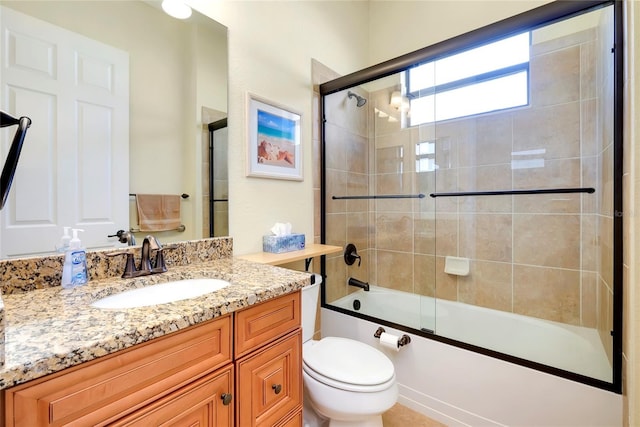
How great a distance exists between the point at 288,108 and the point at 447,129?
48.8 inches

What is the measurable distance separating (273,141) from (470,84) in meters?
1.54

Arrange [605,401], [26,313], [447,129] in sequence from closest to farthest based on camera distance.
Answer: [26,313]
[605,401]
[447,129]

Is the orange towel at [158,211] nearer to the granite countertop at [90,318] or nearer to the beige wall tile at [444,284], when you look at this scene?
the granite countertop at [90,318]

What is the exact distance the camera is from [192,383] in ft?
2.28

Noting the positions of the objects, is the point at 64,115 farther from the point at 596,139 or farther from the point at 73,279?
the point at 596,139

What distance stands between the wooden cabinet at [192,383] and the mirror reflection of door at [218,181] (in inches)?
24.2

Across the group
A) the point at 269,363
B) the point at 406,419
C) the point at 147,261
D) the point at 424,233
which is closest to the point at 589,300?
the point at 424,233

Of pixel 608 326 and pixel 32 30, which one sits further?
pixel 608 326

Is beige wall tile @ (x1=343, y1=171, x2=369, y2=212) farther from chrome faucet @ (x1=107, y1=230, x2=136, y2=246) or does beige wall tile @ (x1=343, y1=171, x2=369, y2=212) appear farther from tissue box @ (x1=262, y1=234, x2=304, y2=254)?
chrome faucet @ (x1=107, y1=230, x2=136, y2=246)

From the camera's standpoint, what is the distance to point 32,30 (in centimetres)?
88

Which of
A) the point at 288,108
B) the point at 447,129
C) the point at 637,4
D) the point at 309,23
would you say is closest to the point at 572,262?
the point at 447,129

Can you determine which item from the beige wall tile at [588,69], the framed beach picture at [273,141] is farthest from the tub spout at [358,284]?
the beige wall tile at [588,69]

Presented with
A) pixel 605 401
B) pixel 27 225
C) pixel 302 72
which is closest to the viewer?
pixel 27 225

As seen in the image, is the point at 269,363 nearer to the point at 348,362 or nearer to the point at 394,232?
the point at 348,362
